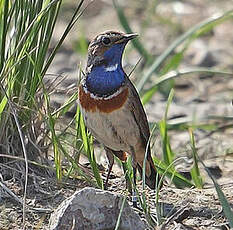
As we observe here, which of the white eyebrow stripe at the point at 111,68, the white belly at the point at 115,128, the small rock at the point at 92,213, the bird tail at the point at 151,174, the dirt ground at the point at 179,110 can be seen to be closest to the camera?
the small rock at the point at 92,213

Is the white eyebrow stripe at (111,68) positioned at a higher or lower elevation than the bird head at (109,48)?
lower

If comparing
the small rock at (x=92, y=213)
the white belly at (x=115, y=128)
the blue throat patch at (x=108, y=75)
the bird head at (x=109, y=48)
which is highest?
the bird head at (x=109, y=48)

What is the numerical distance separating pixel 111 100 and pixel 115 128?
157mm

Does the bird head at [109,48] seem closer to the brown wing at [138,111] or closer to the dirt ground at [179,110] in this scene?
the brown wing at [138,111]

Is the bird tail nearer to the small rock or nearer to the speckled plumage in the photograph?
the speckled plumage

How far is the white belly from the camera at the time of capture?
5152 mm

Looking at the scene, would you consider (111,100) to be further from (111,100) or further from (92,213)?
(92,213)

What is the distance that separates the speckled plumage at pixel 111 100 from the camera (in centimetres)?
516

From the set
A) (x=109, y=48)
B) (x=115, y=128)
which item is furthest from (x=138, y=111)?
(x=109, y=48)

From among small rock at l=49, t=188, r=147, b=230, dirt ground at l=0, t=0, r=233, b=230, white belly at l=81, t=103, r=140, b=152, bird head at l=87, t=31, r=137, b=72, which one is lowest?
dirt ground at l=0, t=0, r=233, b=230

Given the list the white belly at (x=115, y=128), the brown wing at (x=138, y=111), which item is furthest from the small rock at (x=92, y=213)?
the brown wing at (x=138, y=111)

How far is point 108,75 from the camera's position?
5.27 meters

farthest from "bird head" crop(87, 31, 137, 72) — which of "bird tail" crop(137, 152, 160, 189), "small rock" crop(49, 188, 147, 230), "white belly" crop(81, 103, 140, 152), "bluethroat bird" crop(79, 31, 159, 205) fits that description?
"small rock" crop(49, 188, 147, 230)

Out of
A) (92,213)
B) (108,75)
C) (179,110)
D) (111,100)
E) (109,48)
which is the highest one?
(109,48)
